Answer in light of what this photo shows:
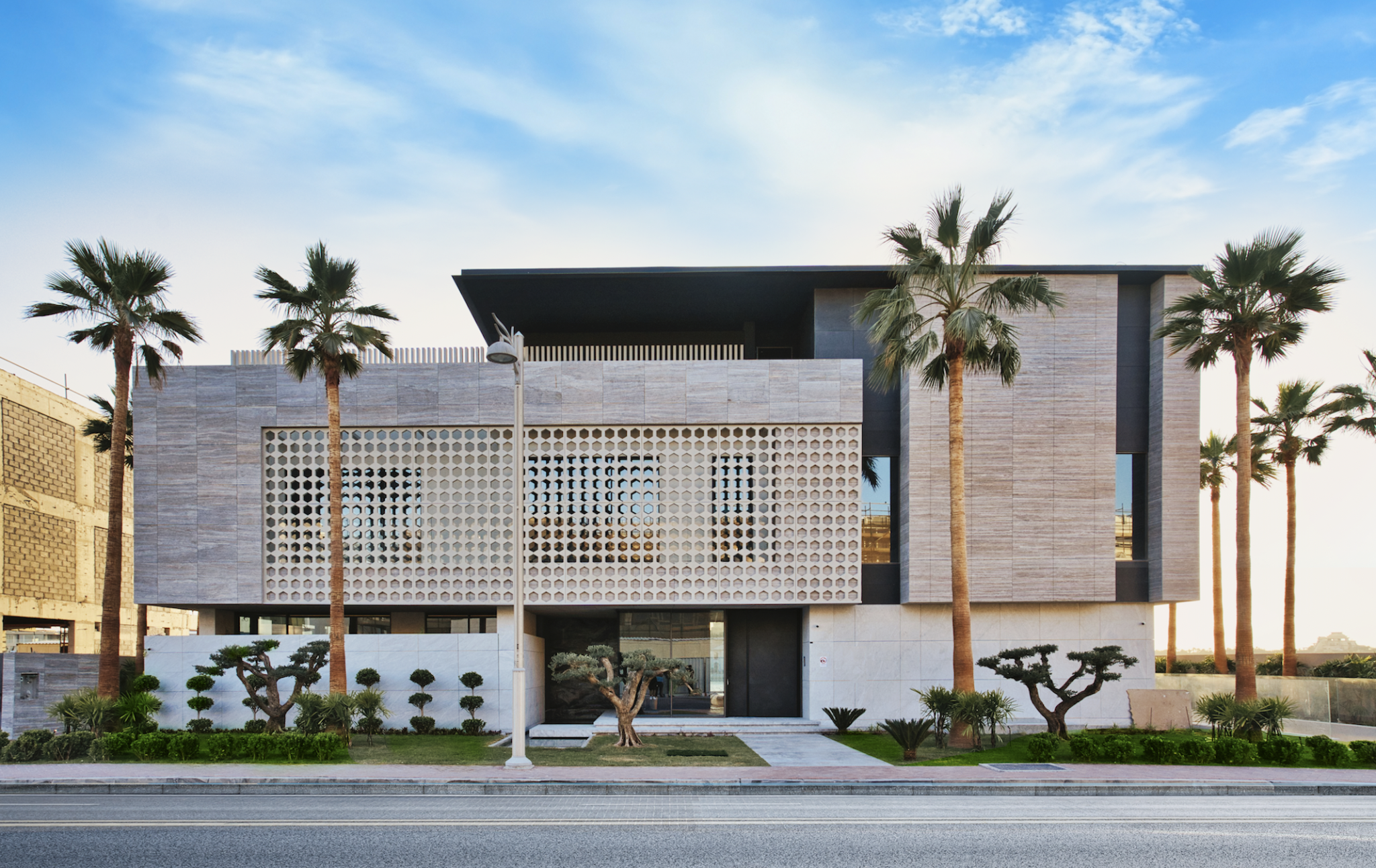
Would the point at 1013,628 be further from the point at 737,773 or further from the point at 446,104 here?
the point at 446,104

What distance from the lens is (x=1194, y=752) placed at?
16.9m

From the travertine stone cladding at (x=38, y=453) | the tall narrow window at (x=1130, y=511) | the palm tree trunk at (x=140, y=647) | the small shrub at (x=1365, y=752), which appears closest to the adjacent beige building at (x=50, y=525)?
the travertine stone cladding at (x=38, y=453)

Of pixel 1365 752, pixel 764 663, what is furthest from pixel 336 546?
pixel 1365 752

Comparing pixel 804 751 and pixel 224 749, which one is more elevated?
pixel 224 749

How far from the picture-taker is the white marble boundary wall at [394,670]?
2423 centimetres

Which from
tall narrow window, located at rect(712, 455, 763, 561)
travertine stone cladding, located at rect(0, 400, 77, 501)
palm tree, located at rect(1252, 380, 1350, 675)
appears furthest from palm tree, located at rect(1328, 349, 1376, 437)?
travertine stone cladding, located at rect(0, 400, 77, 501)

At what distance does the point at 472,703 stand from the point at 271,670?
5.08m

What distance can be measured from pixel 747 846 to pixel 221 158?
1770cm

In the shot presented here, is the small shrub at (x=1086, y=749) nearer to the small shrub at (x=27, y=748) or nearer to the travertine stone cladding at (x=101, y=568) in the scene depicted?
the small shrub at (x=27, y=748)

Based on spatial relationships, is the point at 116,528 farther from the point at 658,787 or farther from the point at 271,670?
the point at 658,787

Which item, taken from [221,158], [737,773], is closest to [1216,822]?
[737,773]

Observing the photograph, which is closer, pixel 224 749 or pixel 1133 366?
pixel 224 749

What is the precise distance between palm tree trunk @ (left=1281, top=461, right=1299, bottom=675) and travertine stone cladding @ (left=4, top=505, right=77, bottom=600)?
56609 millimetres

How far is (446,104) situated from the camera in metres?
18.6
